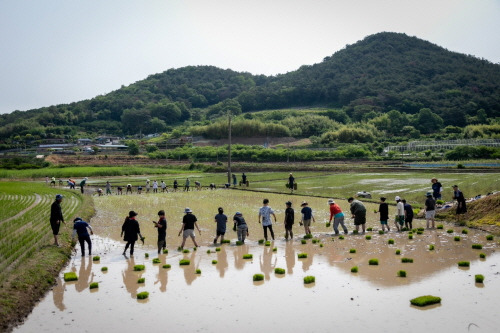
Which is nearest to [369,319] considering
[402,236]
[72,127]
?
[402,236]

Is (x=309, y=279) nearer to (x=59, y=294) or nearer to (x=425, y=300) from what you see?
(x=425, y=300)

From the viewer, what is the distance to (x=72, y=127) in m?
164

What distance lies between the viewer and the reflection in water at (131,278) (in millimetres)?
11508

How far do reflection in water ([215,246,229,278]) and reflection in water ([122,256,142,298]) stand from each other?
2259 mm

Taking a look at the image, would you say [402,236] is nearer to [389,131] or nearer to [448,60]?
[389,131]

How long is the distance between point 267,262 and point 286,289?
3028mm

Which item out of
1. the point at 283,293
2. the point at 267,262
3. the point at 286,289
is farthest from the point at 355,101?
the point at 283,293

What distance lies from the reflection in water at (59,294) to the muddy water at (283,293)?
2 cm

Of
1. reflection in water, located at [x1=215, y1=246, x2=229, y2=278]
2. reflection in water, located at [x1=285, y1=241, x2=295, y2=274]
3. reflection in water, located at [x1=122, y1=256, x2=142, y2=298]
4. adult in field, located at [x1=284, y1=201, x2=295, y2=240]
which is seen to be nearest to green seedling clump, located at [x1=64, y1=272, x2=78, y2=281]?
reflection in water, located at [x1=122, y1=256, x2=142, y2=298]

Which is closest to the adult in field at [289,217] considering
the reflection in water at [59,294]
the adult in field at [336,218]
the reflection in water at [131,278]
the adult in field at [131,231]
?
the adult in field at [336,218]

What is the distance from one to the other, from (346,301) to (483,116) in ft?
444

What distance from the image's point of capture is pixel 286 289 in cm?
1130

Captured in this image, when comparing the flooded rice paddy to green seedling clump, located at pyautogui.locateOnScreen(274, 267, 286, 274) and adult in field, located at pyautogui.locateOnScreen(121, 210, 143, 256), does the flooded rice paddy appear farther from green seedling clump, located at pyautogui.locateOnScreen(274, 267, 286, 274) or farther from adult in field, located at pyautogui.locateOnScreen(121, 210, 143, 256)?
adult in field, located at pyautogui.locateOnScreen(121, 210, 143, 256)

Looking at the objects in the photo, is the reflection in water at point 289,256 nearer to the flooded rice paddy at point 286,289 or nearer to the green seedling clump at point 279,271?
the flooded rice paddy at point 286,289
